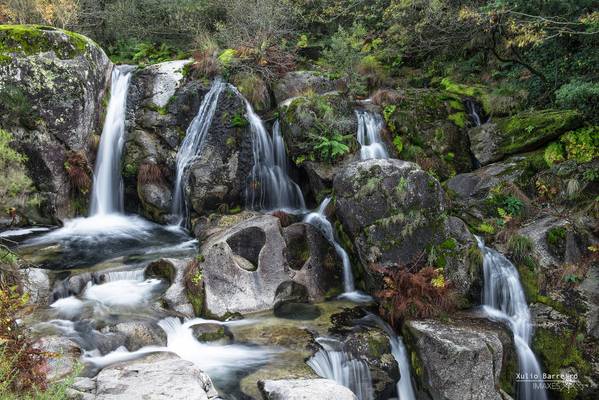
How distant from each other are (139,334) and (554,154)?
8.52 meters

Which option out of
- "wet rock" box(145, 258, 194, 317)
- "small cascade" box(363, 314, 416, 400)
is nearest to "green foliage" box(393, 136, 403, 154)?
"small cascade" box(363, 314, 416, 400)

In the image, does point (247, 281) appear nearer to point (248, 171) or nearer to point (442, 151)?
point (248, 171)

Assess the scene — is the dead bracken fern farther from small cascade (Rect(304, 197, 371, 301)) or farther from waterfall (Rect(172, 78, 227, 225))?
small cascade (Rect(304, 197, 371, 301))

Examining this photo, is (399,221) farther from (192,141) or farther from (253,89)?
(253,89)

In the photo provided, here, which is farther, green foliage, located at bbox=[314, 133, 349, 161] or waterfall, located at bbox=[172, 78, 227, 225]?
waterfall, located at bbox=[172, 78, 227, 225]

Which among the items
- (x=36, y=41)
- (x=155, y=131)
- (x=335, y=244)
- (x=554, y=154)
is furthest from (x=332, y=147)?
(x=36, y=41)

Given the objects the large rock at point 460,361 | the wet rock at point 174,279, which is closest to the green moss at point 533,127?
the large rock at point 460,361

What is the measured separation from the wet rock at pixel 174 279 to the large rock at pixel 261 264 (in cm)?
35

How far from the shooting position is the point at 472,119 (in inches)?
439

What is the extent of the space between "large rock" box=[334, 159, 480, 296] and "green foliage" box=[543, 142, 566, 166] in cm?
288

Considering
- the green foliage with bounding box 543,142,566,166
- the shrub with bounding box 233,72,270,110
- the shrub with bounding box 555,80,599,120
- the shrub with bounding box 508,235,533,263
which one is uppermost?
the shrub with bounding box 233,72,270,110

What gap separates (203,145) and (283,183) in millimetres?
2269

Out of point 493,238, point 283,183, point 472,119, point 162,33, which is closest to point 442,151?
point 472,119

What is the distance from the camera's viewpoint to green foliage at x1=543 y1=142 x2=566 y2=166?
8617mm
